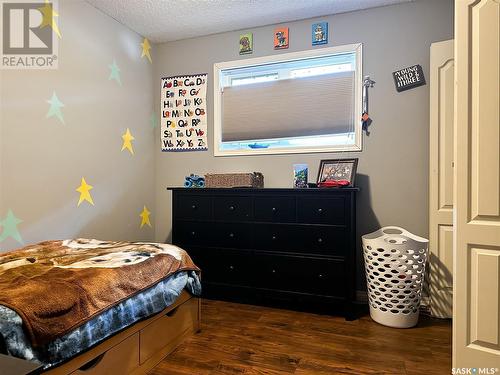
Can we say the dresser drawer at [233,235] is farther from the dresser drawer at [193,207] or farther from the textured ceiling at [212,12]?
the textured ceiling at [212,12]

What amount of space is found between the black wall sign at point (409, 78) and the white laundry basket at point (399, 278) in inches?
48.9

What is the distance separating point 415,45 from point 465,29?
1.16m

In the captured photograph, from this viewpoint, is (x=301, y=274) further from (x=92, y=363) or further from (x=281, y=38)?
(x=281, y=38)

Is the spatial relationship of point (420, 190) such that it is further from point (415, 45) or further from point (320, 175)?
point (415, 45)

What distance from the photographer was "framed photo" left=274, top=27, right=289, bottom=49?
291 centimetres

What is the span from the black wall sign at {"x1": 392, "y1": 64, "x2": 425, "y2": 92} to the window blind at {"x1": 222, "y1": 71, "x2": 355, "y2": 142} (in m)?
0.35

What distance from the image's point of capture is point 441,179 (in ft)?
7.77

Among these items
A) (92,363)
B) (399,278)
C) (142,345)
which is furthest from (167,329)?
(399,278)

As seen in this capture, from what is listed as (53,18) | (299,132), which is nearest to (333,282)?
(299,132)

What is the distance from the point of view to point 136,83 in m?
3.15

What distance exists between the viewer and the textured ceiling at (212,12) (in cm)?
259

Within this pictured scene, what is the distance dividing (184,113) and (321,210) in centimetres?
181

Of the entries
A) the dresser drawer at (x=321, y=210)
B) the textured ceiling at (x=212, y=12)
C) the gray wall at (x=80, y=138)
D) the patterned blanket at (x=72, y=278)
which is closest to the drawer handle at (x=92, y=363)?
→ the patterned blanket at (x=72, y=278)

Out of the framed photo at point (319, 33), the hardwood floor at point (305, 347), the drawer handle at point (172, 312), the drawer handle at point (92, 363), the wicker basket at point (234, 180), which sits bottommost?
the hardwood floor at point (305, 347)
